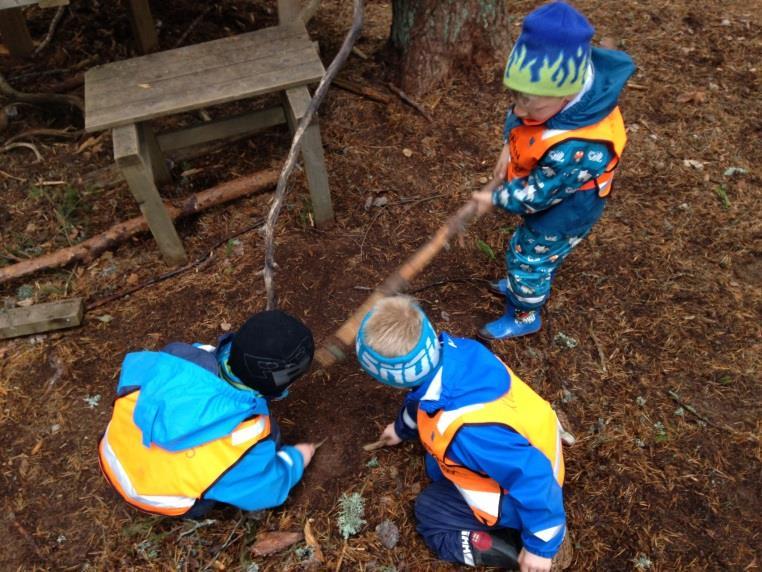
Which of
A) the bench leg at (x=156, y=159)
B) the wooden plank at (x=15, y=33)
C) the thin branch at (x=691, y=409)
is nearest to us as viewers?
the thin branch at (x=691, y=409)

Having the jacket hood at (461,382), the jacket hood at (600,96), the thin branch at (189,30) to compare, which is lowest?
the jacket hood at (461,382)

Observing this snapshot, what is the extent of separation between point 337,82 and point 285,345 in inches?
134

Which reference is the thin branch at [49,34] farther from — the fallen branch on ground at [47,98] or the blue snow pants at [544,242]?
the blue snow pants at [544,242]

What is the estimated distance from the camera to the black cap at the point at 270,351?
6.95 ft

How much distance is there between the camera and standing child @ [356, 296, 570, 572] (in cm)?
190

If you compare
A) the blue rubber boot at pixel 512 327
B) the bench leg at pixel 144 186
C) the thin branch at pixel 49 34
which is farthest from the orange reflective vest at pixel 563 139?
the thin branch at pixel 49 34

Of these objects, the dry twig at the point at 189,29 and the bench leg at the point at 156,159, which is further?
the dry twig at the point at 189,29

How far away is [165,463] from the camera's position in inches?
84.4

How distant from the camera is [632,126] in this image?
456 centimetres

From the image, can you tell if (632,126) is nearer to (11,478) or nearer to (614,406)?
(614,406)

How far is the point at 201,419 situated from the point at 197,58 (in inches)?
106

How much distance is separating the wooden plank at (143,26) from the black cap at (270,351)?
410 centimetres

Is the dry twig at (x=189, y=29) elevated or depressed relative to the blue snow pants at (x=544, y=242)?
A: elevated

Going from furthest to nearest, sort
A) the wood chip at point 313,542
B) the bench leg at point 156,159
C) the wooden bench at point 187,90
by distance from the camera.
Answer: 1. the bench leg at point 156,159
2. the wooden bench at point 187,90
3. the wood chip at point 313,542
